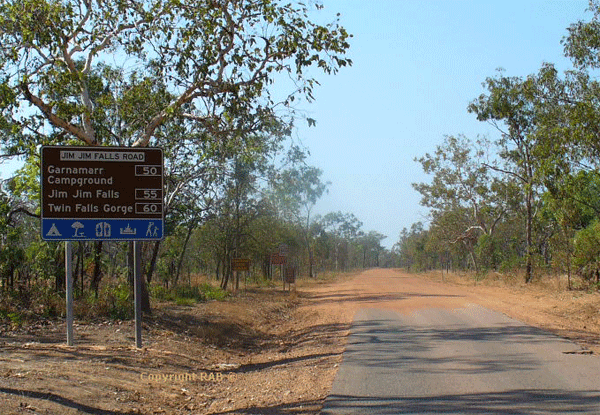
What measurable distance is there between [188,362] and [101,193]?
11.8ft

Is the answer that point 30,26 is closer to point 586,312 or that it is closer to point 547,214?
point 586,312

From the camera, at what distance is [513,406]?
7949 mm

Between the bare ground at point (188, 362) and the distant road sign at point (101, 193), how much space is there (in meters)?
2.21

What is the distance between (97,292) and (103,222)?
709cm

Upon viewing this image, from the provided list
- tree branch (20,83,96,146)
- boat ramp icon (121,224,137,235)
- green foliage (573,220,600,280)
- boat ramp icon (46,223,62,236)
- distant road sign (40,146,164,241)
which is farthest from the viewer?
green foliage (573,220,600,280)

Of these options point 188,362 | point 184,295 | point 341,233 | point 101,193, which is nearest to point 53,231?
point 101,193

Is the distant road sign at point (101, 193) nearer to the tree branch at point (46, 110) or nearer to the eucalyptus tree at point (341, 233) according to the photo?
the tree branch at point (46, 110)

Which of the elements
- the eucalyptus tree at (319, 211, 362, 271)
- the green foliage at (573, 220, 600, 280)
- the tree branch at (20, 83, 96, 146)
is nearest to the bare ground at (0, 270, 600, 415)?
the tree branch at (20, 83, 96, 146)

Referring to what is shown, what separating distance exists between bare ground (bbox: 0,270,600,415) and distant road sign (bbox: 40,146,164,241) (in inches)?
87.2

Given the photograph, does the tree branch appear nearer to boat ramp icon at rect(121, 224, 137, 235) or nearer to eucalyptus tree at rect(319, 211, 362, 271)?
boat ramp icon at rect(121, 224, 137, 235)

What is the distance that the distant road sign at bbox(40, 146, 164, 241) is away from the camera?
12.1 m

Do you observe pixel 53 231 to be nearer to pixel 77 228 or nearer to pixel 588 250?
pixel 77 228

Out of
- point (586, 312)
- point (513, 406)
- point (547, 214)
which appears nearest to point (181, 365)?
point (513, 406)

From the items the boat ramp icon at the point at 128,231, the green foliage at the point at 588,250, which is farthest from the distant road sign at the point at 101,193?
the green foliage at the point at 588,250
